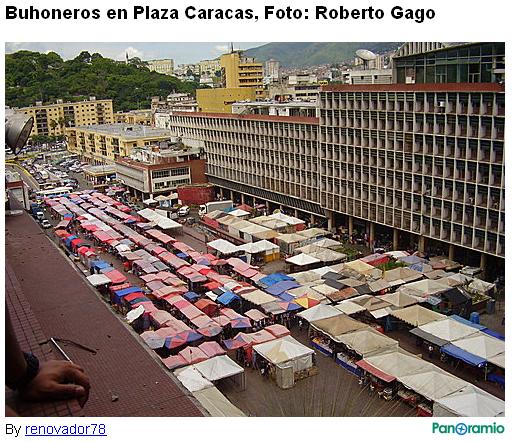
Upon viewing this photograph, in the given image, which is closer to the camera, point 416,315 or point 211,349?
point 211,349

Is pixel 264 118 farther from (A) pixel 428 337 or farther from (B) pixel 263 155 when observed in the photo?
(A) pixel 428 337

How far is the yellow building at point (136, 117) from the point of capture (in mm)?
37469

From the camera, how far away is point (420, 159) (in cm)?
1150

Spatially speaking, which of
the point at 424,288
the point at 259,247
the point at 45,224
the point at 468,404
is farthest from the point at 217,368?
the point at 45,224

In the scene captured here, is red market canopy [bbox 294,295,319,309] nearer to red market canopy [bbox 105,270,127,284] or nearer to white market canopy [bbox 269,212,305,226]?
red market canopy [bbox 105,270,127,284]

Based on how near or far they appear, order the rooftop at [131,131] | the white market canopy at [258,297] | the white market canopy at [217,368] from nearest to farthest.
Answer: the white market canopy at [217,368] → the white market canopy at [258,297] → the rooftop at [131,131]

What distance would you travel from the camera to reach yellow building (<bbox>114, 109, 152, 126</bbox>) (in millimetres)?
37469

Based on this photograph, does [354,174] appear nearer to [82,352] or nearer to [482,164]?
[482,164]

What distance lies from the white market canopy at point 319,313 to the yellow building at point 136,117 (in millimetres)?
30206

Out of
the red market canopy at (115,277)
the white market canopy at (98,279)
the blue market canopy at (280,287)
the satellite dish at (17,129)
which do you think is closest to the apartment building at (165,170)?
the red market canopy at (115,277)

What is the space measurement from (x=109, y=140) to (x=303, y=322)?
2133 centimetres

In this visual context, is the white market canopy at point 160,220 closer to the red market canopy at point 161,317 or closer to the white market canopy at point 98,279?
the white market canopy at point 98,279

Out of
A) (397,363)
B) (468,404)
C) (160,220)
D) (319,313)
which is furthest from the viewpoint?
(160,220)

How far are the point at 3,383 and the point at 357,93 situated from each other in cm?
1190
